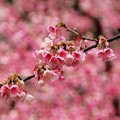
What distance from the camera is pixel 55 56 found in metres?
2.53

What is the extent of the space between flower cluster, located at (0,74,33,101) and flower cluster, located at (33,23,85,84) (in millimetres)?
133

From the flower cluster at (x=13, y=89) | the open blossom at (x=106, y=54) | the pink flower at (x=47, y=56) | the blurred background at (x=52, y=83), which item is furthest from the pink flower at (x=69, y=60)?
the blurred background at (x=52, y=83)

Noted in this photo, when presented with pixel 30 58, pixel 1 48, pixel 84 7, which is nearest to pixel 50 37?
pixel 30 58

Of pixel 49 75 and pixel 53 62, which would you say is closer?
pixel 53 62

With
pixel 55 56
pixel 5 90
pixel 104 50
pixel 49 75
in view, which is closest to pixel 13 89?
pixel 5 90

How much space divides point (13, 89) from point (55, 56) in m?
0.36

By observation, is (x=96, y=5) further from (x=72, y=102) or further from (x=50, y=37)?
(x=50, y=37)

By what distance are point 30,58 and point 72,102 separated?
149 centimetres

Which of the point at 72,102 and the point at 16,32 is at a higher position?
the point at 16,32

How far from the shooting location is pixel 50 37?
2717 mm

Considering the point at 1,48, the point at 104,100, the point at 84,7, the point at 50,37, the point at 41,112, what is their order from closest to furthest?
Answer: the point at 50,37, the point at 41,112, the point at 104,100, the point at 1,48, the point at 84,7

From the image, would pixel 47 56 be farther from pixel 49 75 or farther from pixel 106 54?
pixel 106 54

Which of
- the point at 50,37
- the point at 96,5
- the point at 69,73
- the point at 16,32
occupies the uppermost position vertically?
the point at 96,5

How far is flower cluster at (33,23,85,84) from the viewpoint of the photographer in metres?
2.54
